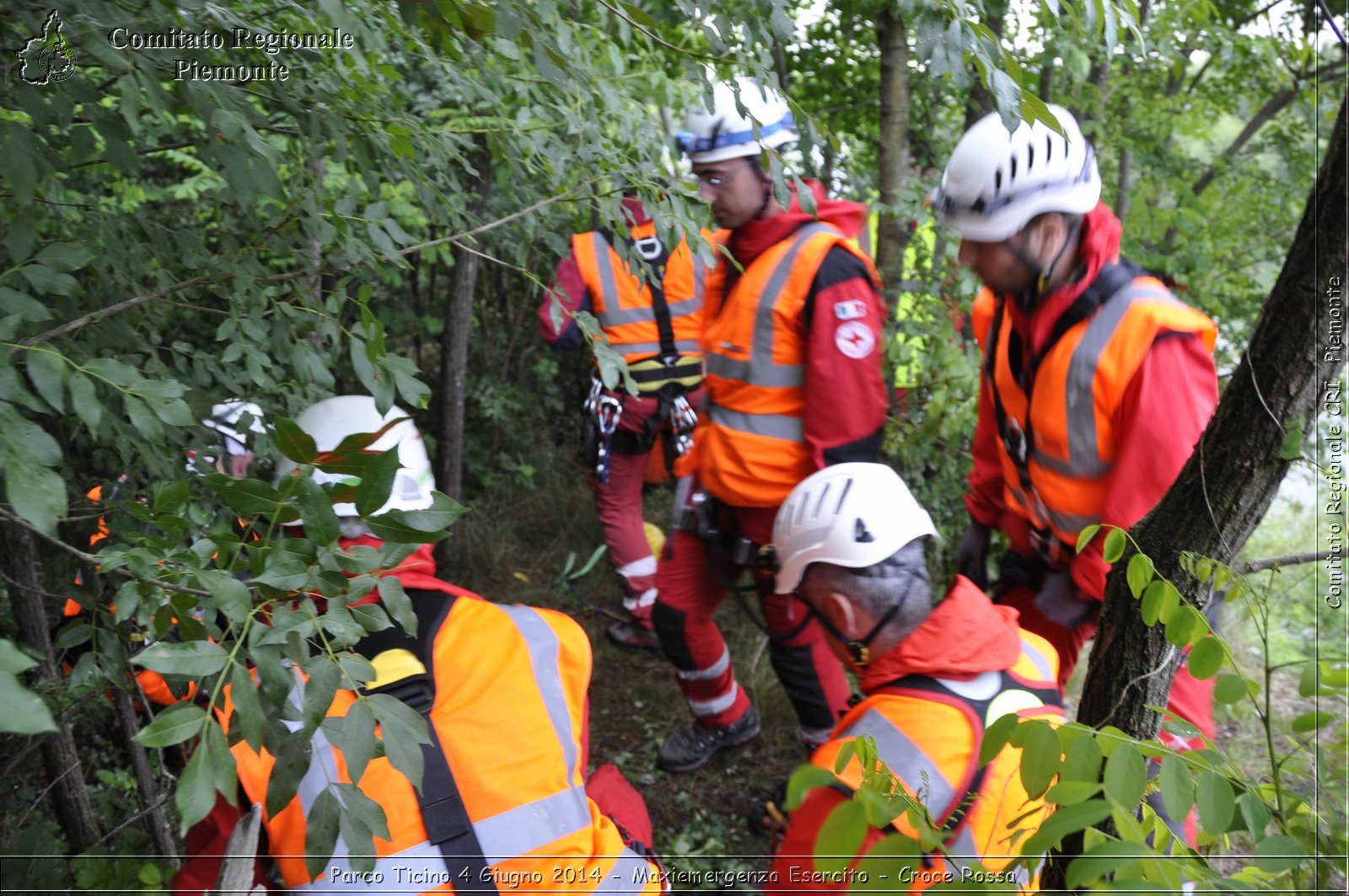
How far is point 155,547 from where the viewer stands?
1.05 metres

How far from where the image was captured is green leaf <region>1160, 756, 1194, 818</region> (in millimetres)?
784

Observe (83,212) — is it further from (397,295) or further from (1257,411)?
(397,295)

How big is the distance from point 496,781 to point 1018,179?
1835 mm

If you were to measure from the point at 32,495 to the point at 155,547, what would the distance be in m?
0.16

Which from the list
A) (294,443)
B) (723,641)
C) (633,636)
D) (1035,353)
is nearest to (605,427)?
(633,636)

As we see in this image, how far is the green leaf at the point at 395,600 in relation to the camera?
103cm

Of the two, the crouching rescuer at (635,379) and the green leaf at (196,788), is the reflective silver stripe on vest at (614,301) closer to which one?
the crouching rescuer at (635,379)

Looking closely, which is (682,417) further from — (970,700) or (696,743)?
(970,700)

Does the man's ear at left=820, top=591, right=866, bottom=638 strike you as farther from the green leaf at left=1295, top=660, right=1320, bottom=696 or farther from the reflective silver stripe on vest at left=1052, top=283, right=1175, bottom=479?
the green leaf at left=1295, top=660, right=1320, bottom=696

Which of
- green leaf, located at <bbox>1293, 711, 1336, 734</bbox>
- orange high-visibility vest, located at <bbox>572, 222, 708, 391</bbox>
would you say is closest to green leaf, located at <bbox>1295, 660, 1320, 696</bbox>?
green leaf, located at <bbox>1293, 711, 1336, 734</bbox>

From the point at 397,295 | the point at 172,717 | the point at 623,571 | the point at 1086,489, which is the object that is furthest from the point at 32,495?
the point at 397,295

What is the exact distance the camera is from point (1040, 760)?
32.5 inches

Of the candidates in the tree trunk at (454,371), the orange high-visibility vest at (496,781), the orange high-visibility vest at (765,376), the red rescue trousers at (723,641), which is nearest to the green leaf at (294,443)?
the orange high-visibility vest at (496,781)

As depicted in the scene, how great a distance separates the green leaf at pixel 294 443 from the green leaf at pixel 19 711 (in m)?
0.33
